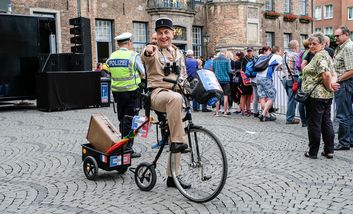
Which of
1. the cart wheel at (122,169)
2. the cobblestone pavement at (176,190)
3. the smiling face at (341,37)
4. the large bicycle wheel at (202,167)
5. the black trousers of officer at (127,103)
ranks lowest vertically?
the cobblestone pavement at (176,190)

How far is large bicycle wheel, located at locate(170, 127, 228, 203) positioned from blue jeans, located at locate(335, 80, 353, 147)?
3.53 meters

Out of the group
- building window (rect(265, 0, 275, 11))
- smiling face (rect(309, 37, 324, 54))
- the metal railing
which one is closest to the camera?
smiling face (rect(309, 37, 324, 54))

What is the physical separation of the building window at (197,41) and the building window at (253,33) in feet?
10.1

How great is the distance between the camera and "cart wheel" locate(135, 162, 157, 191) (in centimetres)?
497

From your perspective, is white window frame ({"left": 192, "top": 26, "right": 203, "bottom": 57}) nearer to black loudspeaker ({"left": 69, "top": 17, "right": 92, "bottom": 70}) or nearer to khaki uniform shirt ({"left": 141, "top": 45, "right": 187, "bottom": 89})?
black loudspeaker ({"left": 69, "top": 17, "right": 92, "bottom": 70})

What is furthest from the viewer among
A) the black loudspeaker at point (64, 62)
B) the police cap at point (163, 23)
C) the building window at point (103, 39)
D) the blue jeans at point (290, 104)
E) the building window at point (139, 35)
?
the building window at point (139, 35)

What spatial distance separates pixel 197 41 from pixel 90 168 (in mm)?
23169

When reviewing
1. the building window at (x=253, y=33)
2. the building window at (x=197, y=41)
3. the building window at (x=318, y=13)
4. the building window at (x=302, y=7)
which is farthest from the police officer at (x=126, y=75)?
the building window at (x=318, y=13)

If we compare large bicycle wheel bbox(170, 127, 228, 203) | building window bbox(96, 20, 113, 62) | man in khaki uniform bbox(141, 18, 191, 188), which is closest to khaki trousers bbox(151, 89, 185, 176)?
man in khaki uniform bbox(141, 18, 191, 188)

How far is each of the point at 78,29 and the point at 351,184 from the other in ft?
37.6

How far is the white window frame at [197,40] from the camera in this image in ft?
91.5

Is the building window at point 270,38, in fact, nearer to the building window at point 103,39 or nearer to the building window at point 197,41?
the building window at point 197,41

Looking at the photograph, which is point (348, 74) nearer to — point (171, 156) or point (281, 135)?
point (281, 135)

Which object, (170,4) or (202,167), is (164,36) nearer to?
(202,167)
